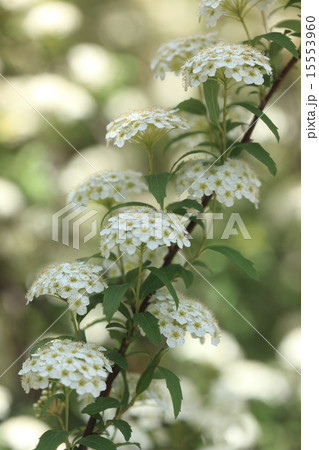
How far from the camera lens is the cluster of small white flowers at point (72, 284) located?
3.98 ft

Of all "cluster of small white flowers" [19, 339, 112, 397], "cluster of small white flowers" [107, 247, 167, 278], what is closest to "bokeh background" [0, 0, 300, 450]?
"cluster of small white flowers" [107, 247, 167, 278]

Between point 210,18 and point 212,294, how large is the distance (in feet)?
5.83

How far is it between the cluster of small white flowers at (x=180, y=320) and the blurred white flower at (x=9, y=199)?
1.64 meters

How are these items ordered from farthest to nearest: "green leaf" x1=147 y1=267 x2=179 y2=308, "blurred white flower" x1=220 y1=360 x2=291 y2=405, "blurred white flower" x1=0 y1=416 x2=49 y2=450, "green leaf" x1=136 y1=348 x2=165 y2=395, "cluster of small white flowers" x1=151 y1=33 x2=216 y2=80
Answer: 1. "blurred white flower" x1=220 y1=360 x2=291 y2=405
2. "blurred white flower" x1=0 y1=416 x2=49 y2=450
3. "cluster of small white flowers" x1=151 y1=33 x2=216 y2=80
4. "green leaf" x1=136 y1=348 x2=165 y2=395
5. "green leaf" x1=147 y1=267 x2=179 y2=308

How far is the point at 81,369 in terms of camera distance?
1104 millimetres

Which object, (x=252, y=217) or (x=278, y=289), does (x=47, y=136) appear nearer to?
(x=252, y=217)

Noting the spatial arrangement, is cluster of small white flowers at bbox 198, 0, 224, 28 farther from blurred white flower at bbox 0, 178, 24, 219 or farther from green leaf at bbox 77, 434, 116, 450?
blurred white flower at bbox 0, 178, 24, 219

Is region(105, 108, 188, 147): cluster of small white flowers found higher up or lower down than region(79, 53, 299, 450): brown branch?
higher up

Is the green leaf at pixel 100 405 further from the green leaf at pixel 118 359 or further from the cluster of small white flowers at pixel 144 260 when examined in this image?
the cluster of small white flowers at pixel 144 260

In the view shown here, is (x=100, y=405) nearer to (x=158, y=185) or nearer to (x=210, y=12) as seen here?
(x=158, y=185)

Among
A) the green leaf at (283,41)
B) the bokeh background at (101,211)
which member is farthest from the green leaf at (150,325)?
the bokeh background at (101,211)

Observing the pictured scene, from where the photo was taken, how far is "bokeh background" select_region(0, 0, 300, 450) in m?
2.68

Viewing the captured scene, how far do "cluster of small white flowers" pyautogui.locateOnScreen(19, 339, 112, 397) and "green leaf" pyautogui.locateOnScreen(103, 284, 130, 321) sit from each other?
8 cm

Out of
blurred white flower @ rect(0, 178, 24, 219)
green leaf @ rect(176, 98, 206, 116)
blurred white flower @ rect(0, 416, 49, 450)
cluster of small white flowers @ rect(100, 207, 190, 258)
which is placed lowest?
blurred white flower @ rect(0, 416, 49, 450)
